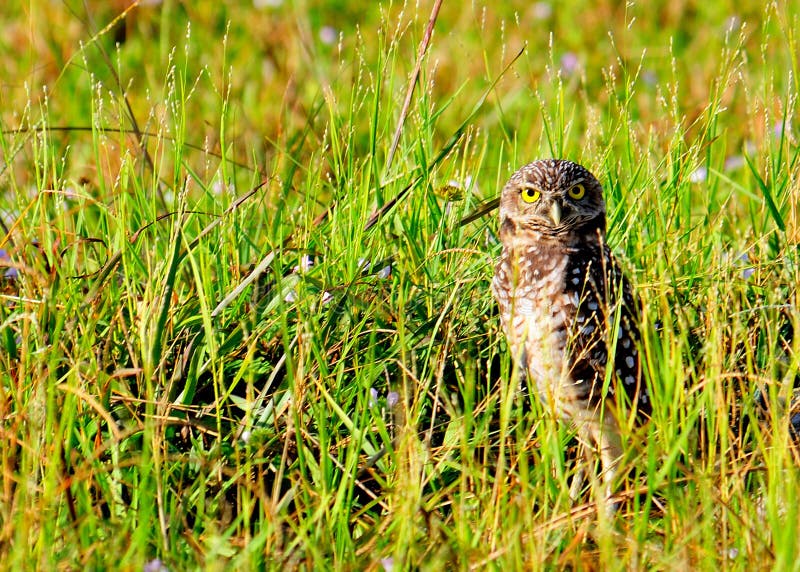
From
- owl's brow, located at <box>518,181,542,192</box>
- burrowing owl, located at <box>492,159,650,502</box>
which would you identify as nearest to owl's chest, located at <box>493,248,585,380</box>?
burrowing owl, located at <box>492,159,650,502</box>

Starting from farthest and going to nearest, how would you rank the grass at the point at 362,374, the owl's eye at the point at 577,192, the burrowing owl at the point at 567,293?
the owl's eye at the point at 577,192, the burrowing owl at the point at 567,293, the grass at the point at 362,374

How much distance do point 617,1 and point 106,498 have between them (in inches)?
243

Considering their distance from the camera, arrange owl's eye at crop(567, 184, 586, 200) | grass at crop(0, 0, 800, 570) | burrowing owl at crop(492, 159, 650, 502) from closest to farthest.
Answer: grass at crop(0, 0, 800, 570) → burrowing owl at crop(492, 159, 650, 502) → owl's eye at crop(567, 184, 586, 200)

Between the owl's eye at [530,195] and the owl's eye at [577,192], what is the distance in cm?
10

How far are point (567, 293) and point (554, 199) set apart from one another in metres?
0.30

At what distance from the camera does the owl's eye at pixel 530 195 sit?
360 centimetres

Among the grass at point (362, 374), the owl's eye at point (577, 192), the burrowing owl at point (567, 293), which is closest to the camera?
the grass at point (362, 374)

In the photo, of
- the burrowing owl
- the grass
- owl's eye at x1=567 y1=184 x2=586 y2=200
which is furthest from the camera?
owl's eye at x1=567 y1=184 x2=586 y2=200

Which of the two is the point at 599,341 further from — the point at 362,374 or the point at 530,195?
the point at 362,374

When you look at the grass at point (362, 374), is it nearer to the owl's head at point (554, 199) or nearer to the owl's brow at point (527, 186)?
the owl's head at point (554, 199)

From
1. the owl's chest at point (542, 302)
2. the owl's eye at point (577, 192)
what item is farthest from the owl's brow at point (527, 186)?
the owl's chest at point (542, 302)

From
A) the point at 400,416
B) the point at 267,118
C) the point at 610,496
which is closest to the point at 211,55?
the point at 267,118

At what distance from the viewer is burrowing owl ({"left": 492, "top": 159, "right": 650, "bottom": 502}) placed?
3477 millimetres

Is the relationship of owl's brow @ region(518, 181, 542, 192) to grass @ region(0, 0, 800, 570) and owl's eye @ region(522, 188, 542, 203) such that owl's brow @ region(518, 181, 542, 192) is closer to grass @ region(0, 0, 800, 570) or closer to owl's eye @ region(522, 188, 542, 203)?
owl's eye @ region(522, 188, 542, 203)
